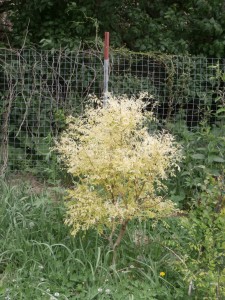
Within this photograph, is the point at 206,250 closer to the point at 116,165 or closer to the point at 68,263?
the point at 116,165

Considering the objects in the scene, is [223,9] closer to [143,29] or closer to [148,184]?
[143,29]

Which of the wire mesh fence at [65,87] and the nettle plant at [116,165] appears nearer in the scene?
the nettle plant at [116,165]

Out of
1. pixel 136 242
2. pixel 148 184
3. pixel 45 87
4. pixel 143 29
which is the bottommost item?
pixel 136 242

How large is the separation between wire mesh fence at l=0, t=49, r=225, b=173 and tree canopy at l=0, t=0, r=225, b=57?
2.58ft

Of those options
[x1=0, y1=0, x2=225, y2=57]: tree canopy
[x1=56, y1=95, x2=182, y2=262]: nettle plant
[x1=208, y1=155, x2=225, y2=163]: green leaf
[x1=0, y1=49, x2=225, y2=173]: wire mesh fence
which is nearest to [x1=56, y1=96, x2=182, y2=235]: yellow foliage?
[x1=56, y1=95, x2=182, y2=262]: nettle plant

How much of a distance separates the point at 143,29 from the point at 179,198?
3272mm

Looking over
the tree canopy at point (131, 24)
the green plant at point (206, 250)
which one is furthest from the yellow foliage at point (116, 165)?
the tree canopy at point (131, 24)

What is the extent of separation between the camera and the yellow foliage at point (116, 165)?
3873mm

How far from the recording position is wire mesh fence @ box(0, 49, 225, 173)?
686 centimetres

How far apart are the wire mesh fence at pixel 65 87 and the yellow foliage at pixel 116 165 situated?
269 cm

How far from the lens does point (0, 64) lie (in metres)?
6.87

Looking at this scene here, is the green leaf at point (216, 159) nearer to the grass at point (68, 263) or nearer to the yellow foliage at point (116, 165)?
the grass at point (68, 263)

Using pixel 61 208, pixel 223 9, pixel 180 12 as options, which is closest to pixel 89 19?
pixel 180 12

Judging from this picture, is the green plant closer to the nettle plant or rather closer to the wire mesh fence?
the nettle plant
